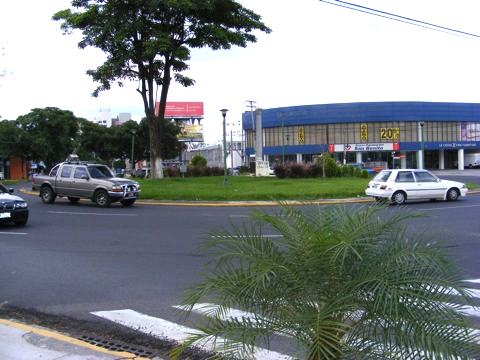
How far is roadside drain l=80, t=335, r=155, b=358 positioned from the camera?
16.5 feet

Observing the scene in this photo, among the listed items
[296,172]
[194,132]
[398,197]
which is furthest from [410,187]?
[194,132]

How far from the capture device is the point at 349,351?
9.51 ft

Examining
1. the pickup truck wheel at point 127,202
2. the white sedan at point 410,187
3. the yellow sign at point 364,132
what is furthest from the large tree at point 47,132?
the yellow sign at point 364,132

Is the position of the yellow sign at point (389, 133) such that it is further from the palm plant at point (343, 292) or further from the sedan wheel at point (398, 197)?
the palm plant at point (343, 292)

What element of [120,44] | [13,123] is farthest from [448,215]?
[13,123]

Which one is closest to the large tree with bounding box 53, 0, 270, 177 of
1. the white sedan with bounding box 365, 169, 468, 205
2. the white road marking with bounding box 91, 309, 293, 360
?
the white sedan with bounding box 365, 169, 468, 205

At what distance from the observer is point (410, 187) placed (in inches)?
875

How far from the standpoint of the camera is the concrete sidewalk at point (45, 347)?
4.75 m

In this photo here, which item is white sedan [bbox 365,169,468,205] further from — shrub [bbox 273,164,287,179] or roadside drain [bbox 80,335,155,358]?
roadside drain [bbox 80,335,155,358]

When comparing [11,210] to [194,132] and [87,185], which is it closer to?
[87,185]

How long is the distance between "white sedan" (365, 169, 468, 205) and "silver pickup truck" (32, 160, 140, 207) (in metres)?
10.7

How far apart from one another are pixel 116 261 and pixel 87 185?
13.1 m

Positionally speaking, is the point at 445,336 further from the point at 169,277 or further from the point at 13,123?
the point at 13,123

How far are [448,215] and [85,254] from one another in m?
12.1
